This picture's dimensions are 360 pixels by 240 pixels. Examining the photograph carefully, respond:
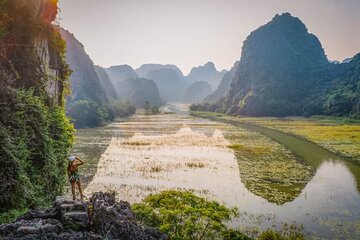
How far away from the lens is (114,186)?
22.6 m

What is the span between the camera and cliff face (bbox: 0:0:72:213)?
11.4m

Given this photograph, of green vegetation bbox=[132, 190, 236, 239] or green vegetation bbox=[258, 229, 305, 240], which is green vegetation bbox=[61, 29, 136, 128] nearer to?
green vegetation bbox=[258, 229, 305, 240]

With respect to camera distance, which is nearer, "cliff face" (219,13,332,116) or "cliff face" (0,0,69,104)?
"cliff face" (0,0,69,104)

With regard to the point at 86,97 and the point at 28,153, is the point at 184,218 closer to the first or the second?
the point at 28,153

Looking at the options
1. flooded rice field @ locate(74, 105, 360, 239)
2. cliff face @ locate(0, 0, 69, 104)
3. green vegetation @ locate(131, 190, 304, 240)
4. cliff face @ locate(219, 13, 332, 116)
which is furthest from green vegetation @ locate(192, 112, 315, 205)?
cliff face @ locate(219, 13, 332, 116)

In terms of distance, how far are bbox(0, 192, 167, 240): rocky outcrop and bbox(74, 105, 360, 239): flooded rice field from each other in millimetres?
8371

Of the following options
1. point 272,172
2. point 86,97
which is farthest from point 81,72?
point 272,172

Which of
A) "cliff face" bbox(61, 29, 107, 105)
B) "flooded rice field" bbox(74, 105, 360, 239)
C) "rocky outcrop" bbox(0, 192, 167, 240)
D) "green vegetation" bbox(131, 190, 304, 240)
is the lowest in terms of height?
"flooded rice field" bbox(74, 105, 360, 239)

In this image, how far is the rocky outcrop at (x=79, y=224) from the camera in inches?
284

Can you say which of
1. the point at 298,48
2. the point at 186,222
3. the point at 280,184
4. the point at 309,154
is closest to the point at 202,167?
the point at 280,184

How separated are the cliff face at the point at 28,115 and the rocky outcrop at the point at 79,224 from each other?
3593 millimetres

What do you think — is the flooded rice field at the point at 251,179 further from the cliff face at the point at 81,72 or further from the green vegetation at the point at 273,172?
the cliff face at the point at 81,72

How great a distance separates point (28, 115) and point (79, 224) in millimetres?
7690

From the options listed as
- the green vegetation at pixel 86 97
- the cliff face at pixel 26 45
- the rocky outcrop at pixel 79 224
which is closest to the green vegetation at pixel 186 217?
the rocky outcrop at pixel 79 224
